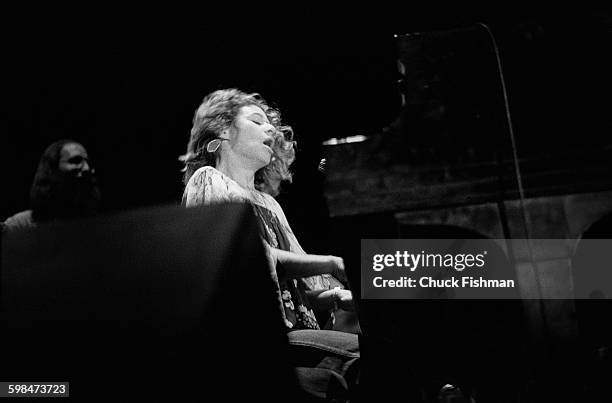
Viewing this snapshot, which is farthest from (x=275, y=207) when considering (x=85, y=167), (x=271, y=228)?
(x=85, y=167)

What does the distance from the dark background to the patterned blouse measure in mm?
963

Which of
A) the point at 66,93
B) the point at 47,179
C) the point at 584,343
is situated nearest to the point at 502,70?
the point at 584,343

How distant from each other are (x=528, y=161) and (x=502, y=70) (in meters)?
0.31

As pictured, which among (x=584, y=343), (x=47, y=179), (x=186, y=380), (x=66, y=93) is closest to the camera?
(x=186, y=380)

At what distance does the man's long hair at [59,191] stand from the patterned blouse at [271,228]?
126cm

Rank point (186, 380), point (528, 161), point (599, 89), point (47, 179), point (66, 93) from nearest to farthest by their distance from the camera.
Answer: point (186, 380) → point (528, 161) → point (599, 89) → point (47, 179) → point (66, 93)

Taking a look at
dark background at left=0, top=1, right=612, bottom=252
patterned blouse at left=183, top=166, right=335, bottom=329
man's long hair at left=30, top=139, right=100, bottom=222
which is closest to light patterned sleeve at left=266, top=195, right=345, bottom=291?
patterned blouse at left=183, top=166, right=335, bottom=329

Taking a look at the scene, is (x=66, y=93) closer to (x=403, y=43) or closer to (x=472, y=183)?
(x=403, y=43)

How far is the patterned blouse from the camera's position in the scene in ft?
6.20

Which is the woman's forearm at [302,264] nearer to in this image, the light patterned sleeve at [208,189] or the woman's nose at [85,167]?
the light patterned sleeve at [208,189]

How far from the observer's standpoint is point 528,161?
74.5 inches

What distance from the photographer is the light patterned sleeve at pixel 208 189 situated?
1.91 meters

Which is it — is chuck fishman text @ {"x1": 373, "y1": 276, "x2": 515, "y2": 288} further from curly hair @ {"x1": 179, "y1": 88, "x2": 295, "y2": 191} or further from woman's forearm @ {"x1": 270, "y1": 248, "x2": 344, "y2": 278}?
curly hair @ {"x1": 179, "y1": 88, "x2": 295, "y2": 191}

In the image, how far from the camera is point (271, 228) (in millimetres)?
2016
